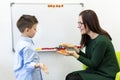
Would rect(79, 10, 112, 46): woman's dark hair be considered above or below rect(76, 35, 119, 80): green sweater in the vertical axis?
above

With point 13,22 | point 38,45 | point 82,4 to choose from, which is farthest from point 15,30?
point 82,4

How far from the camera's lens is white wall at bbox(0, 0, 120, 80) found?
2.84m

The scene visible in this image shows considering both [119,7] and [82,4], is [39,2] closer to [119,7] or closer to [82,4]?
[82,4]

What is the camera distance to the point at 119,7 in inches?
121

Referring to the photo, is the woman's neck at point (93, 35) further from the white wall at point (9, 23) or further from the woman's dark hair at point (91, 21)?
the white wall at point (9, 23)

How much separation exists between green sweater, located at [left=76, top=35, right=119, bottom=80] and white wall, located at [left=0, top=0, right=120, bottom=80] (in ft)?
2.81

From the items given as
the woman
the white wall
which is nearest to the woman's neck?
the woman

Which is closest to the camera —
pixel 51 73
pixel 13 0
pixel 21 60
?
pixel 21 60

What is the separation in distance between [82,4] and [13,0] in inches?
32.5

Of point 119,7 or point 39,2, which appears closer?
point 39,2

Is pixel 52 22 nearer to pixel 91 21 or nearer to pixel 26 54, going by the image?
pixel 91 21

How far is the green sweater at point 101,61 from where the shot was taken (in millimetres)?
2170

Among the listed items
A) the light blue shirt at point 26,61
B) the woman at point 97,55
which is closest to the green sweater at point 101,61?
the woman at point 97,55

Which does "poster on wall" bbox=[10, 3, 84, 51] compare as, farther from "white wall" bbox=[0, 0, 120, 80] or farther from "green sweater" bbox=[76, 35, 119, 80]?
"green sweater" bbox=[76, 35, 119, 80]
